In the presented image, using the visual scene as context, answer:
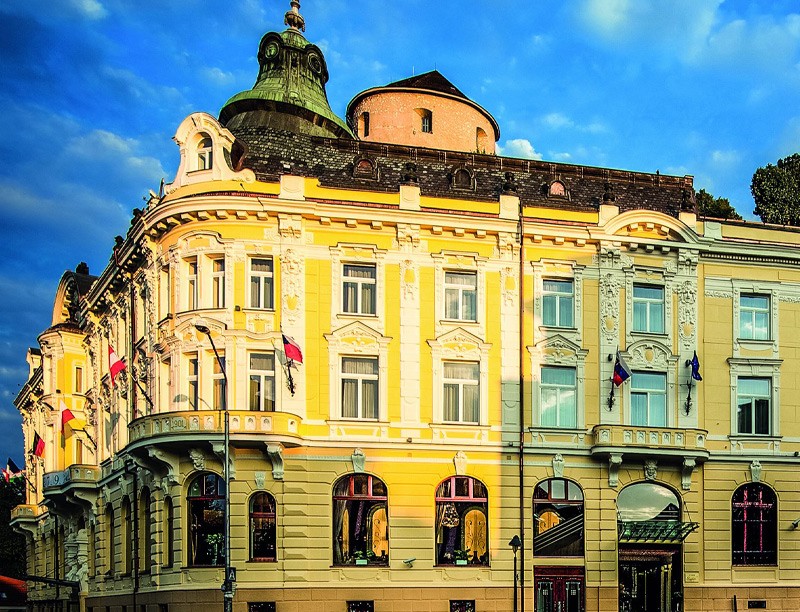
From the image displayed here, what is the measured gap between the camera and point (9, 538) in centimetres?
9925

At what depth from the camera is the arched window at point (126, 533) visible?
4292 centimetres

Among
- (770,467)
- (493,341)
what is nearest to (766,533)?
(770,467)

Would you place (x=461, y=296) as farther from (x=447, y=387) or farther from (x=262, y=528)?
(x=262, y=528)

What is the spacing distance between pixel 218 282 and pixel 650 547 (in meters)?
19.9

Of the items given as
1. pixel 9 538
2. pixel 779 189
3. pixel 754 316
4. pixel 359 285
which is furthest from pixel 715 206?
pixel 9 538

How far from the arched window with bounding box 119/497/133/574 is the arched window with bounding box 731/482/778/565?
2498cm

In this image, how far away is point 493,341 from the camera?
3975cm

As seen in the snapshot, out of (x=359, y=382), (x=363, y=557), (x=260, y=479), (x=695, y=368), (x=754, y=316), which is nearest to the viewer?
(x=260, y=479)

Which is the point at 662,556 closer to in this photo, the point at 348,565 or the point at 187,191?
the point at 348,565

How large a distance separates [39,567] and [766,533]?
47604mm

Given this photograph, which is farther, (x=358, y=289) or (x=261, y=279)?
(x=358, y=289)

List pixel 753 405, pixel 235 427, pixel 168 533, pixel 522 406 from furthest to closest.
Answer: pixel 753 405
pixel 522 406
pixel 168 533
pixel 235 427

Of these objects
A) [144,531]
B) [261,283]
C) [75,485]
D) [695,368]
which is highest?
[261,283]

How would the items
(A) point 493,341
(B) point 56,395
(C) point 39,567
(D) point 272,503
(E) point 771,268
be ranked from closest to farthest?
(D) point 272,503 → (A) point 493,341 → (E) point 771,268 → (B) point 56,395 → (C) point 39,567
